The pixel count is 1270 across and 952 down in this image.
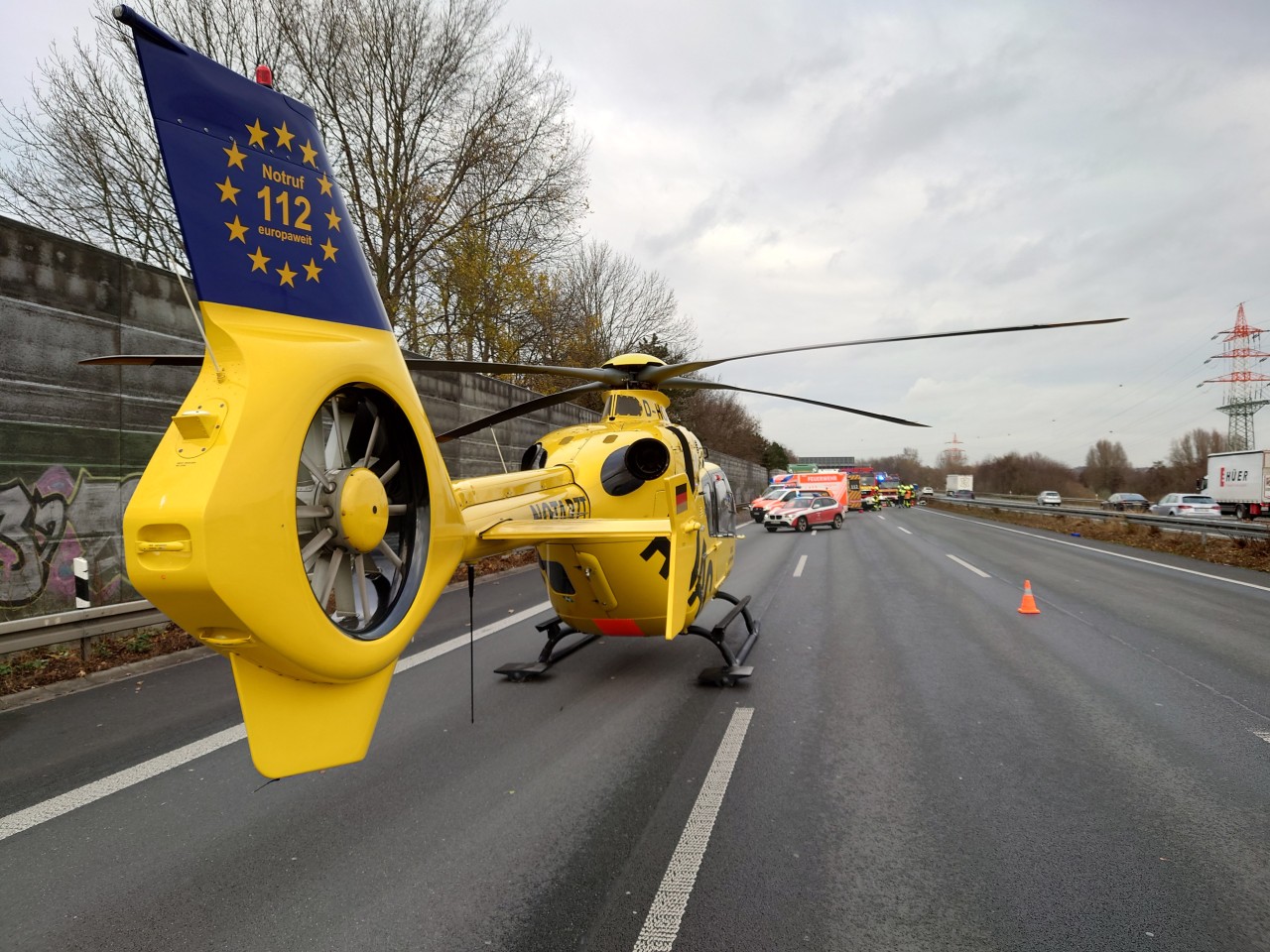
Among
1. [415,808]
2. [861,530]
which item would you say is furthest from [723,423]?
[415,808]

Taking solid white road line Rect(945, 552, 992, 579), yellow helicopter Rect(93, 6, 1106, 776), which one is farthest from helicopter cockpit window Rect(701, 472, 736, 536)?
solid white road line Rect(945, 552, 992, 579)

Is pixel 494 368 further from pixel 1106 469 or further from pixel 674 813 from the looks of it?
pixel 1106 469

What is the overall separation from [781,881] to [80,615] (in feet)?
21.3

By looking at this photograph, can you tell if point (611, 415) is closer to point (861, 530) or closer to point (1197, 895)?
point (1197, 895)

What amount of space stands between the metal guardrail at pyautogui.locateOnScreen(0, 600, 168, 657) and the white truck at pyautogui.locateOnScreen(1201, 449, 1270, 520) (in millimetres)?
42189

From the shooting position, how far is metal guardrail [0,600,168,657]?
18.1 feet

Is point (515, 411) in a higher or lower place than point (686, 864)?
higher

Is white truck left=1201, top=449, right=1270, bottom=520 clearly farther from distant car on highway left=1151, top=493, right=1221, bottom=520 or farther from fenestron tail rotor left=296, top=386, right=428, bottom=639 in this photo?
fenestron tail rotor left=296, top=386, right=428, bottom=639

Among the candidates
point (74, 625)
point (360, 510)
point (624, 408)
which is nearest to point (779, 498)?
point (624, 408)

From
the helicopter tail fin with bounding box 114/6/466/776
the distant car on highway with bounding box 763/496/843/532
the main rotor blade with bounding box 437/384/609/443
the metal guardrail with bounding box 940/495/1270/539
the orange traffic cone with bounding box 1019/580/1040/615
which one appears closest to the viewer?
the helicopter tail fin with bounding box 114/6/466/776

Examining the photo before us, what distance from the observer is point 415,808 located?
11.9ft

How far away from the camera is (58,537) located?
→ 21.0ft

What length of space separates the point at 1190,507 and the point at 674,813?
1520 inches

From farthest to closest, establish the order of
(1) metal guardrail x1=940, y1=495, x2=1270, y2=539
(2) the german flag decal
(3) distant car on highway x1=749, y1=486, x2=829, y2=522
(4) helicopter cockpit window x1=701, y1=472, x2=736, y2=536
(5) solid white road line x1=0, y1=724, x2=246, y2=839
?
(3) distant car on highway x1=749, y1=486, x2=829, y2=522 → (1) metal guardrail x1=940, y1=495, x2=1270, y2=539 → (4) helicopter cockpit window x1=701, y1=472, x2=736, y2=536 → (2) the german flag decal → (5) solid white road line x1=0, y1=724, x2=246, y2=839
